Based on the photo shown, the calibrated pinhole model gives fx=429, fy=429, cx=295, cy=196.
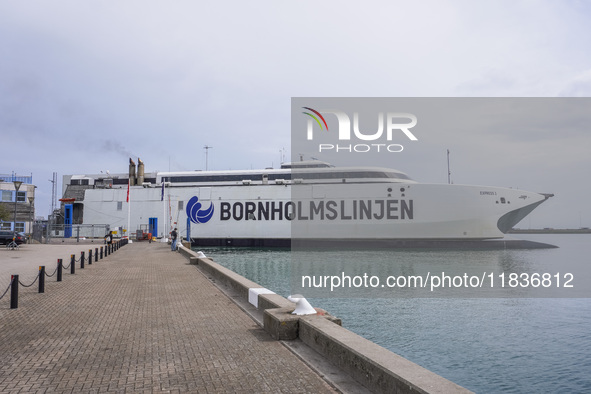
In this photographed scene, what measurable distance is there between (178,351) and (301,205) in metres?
49.1

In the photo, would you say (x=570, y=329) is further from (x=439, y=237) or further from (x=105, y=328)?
(x=439, y=237)

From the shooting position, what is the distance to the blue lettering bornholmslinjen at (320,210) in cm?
5016

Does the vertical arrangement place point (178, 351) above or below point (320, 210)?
below

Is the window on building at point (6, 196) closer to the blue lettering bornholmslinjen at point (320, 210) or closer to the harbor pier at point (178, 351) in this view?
the blue lettering bornholmslinjen at point (320, 210)

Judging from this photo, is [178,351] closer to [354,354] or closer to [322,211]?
[354,354]

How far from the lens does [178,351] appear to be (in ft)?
19.7

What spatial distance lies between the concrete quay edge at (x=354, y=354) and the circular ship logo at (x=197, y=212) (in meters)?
53.2

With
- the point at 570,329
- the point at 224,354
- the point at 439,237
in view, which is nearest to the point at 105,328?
the point at 224,354

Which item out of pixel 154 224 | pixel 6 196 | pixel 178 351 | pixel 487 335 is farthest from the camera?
pixel 6 196

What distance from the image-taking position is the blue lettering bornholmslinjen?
165 feet

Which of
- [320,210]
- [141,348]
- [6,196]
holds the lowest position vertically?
[141,348]

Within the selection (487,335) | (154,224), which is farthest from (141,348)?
(154,224)

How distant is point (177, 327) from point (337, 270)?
22.6 m

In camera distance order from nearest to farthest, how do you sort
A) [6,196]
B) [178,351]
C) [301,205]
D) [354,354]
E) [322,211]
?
1. [354,354]
2. [178,351]
3. [322,211]
4. [301,205]
5. [6,196]
